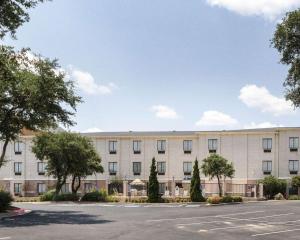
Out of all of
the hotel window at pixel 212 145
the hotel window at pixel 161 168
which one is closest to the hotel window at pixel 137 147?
the hotel window at pixel 161 168

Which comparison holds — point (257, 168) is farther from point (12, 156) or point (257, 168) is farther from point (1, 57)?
point (1, 57)

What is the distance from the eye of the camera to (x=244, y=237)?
22.7 m

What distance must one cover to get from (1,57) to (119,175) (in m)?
61.2

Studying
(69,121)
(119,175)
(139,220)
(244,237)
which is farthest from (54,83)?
(119,175)

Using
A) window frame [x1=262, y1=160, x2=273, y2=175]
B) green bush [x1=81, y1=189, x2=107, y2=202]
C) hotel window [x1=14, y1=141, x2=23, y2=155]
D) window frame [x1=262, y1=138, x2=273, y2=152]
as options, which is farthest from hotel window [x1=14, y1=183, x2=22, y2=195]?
window frame [x1=262, y1=138, x2=273, y2=152]

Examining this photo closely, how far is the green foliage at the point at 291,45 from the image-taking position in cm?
2448

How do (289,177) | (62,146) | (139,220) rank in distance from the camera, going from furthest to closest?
(289,177) < (62,146) < (139,220)

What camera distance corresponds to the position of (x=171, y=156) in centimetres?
7975

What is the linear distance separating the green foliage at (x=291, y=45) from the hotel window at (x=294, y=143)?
49.6 m

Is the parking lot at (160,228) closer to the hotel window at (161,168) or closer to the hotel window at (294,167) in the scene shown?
the hotel window at (294,167)

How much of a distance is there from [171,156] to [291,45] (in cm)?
5538

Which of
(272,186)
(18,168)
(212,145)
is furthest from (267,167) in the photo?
(18,168)

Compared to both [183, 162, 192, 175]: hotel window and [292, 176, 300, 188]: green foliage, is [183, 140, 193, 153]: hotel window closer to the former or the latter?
[183, 162, 192, 175]: hotel window

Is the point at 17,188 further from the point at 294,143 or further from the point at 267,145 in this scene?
the point at 294,143
